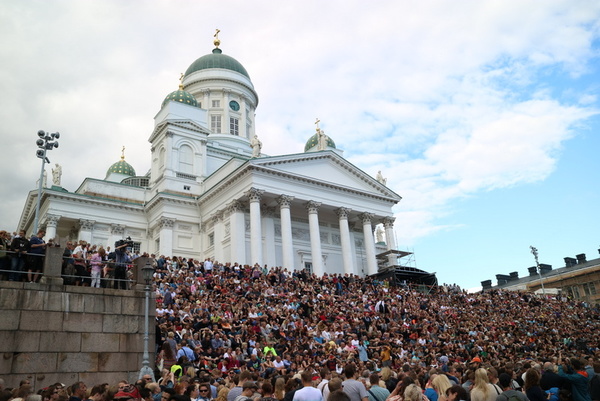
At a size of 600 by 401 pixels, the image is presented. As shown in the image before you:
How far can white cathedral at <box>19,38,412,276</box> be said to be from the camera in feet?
120

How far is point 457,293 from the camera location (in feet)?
109

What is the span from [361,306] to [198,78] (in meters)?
37.1

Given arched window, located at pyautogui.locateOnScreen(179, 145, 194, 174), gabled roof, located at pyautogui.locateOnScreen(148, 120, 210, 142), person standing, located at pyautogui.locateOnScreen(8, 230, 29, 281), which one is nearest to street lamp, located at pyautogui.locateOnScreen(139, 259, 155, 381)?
person standing, located at pyautogui.locateOnScreen(8, 230, 29, 281)

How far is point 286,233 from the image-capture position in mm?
35594

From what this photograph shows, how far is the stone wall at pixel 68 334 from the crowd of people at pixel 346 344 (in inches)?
39.2

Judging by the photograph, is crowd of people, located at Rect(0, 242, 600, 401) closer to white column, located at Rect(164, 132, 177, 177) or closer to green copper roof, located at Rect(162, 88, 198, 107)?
white column, located at Rect(164, 132, 177, 177)

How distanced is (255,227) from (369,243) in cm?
1064

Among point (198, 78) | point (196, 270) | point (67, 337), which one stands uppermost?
point (198, 78)

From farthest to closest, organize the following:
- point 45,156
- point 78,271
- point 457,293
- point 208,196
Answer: point 208,196 → point 457,293 → point 45,156 → point 78,271

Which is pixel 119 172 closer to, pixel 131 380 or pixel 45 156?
pixel 45 156

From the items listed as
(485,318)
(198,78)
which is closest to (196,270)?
(485,318)

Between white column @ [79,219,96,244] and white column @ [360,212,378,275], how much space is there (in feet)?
70.3

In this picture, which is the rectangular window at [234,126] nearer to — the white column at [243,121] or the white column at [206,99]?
the white column at [243,121]

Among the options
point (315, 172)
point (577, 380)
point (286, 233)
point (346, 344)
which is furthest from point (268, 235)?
point (577, 380)
